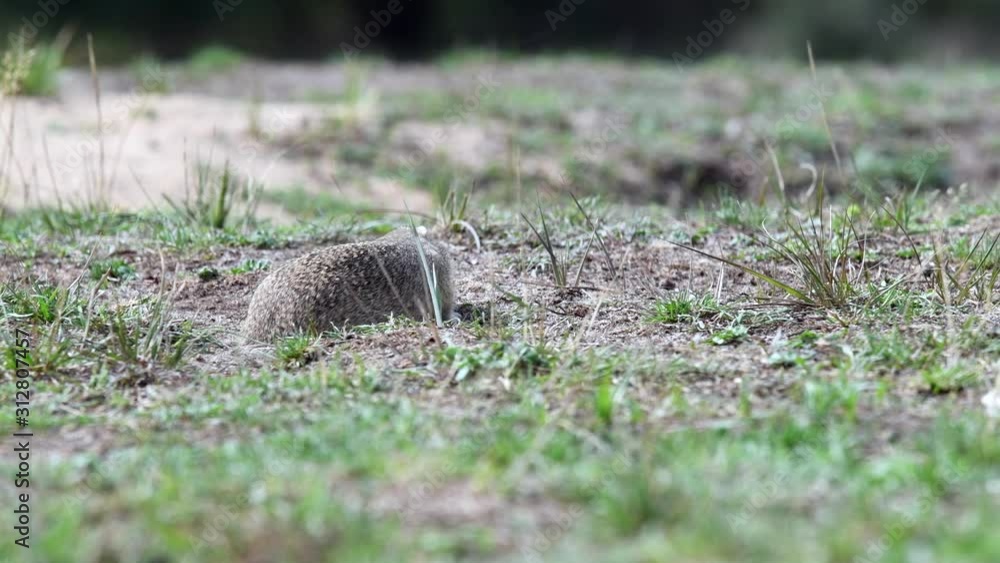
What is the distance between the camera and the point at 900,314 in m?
4.85

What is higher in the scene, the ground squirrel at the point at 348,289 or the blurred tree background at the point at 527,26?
the blurred tree background at the point at 527,26

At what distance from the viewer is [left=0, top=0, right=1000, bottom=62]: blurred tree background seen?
750 inches

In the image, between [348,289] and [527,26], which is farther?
[527,26]

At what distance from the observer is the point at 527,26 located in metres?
21.8

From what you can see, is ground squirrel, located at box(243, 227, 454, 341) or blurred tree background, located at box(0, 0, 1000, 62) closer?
ground squirrel, located at box(243, 227, 454, 341)

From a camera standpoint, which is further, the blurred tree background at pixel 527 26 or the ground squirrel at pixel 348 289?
the blurred tree background at pixel 527 26

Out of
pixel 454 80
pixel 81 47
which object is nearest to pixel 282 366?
pixel 454 80

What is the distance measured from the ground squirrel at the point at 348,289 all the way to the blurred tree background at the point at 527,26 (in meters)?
13.8

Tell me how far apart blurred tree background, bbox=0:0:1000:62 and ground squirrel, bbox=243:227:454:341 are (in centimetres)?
1384

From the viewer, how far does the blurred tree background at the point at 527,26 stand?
62.5 ft

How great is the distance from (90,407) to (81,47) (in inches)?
577

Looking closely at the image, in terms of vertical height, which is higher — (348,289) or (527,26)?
(527,26)

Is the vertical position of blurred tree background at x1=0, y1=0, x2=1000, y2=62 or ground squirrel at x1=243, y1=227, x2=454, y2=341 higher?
blurred tree background at x1=0, y1=0, x2=1000, y2=62

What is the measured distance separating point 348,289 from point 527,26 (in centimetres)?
1735
